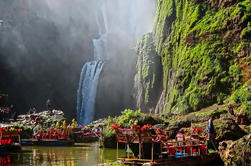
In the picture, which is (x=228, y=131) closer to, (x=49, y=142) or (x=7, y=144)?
(x=7, y=144)

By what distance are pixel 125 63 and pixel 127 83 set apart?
482 cm

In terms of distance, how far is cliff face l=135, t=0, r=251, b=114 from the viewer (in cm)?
2633

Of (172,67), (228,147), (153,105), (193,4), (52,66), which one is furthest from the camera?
(52,66)

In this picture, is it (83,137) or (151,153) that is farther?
(83,137)

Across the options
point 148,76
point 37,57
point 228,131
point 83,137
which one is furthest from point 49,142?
point 37,57

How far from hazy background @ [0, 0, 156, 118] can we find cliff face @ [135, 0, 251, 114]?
729 inches

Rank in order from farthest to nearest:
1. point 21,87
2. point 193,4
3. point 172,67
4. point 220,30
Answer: point 21,87
point 172,67
point 193,4
point 220,30

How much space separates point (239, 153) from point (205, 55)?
68.2 feet

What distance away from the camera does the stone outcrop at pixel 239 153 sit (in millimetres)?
9711

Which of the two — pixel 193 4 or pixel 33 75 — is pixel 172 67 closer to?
pixel 193 4

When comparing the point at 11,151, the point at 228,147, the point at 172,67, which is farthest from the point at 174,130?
the point at 172,67

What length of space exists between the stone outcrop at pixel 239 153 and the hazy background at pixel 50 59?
4168 cm

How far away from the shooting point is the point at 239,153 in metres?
10.0

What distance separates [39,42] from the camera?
2509 inches
